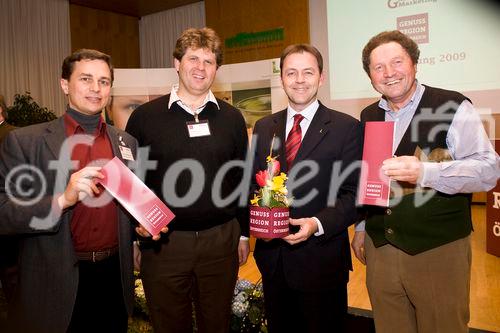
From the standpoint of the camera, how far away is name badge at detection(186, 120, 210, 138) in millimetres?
2146

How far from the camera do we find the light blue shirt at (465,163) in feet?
5.60

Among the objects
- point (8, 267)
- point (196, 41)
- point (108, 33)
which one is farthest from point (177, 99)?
point (108, 33)

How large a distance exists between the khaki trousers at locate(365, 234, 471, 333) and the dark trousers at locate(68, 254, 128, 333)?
1.27 meters

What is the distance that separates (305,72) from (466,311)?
1.33 metres

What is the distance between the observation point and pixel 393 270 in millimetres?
1872

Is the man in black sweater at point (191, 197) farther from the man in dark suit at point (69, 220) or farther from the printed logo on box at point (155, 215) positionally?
the printed logo on box at point (155, 215)

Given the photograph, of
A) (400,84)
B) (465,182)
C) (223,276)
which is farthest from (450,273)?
(223,276)

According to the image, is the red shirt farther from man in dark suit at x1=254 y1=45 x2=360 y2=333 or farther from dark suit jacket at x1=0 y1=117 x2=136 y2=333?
man in dark suit at x1=254 y1=45 x2=360 y2=333

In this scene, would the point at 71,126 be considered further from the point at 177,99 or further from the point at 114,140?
the point at 177,99

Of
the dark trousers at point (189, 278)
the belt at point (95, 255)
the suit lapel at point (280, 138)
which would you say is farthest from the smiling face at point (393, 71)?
the belt at point (95, 255)

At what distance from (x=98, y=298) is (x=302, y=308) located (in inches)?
37.7

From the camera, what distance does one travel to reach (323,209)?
1.96 meters

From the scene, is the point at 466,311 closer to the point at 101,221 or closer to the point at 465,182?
the point at 465,182

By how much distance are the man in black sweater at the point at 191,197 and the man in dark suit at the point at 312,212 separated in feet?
0.94
